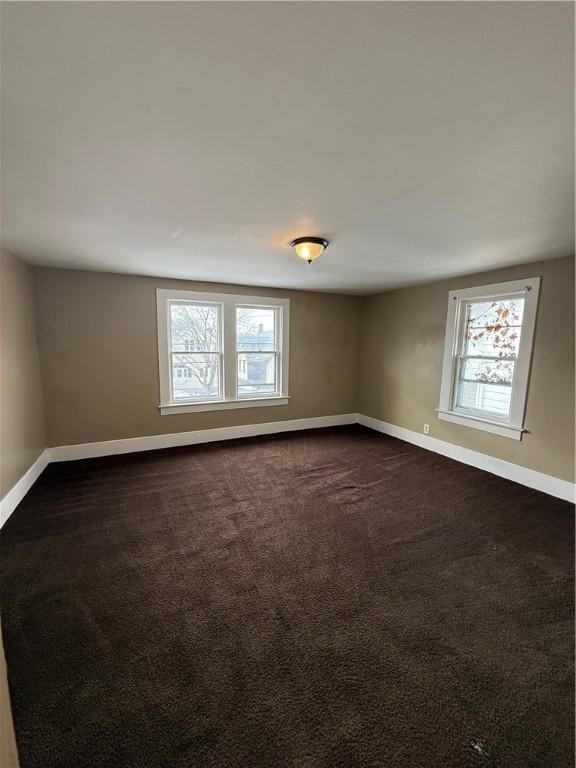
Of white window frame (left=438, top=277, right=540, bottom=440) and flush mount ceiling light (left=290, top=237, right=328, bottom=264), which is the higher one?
flush mount ceiling light (left=290, top=237, right=328, bottom=264)

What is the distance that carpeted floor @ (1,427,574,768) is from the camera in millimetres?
1231

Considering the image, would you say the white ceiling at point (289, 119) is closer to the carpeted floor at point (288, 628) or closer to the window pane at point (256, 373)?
the carpeted floor at point (288, 628)

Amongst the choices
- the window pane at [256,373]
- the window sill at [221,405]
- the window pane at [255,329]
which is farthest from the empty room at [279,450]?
the window pane at [256,373]

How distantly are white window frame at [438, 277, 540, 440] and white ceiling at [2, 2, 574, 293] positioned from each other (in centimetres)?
112

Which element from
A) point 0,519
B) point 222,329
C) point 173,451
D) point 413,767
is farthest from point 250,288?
point 413,767

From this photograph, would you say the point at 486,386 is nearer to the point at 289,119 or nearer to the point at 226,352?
→ the point at 226,352

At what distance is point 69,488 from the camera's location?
323 cm

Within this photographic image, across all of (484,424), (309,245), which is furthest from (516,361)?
(309,245)

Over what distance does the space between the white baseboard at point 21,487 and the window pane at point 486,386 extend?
16.0 ft

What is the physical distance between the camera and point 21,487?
9.82 feet

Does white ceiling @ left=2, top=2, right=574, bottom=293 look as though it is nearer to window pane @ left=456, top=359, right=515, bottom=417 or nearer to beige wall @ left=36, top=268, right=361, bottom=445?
beige wall @ left=36, top=268, right=361, bottom=445

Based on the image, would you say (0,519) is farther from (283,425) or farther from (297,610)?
(283,425)

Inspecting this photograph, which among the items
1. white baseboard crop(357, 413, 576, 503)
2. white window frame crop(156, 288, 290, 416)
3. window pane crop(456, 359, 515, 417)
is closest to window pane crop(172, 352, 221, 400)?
white window frame crop(156, 288, 290, 416)

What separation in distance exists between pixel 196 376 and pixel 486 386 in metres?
3.80
